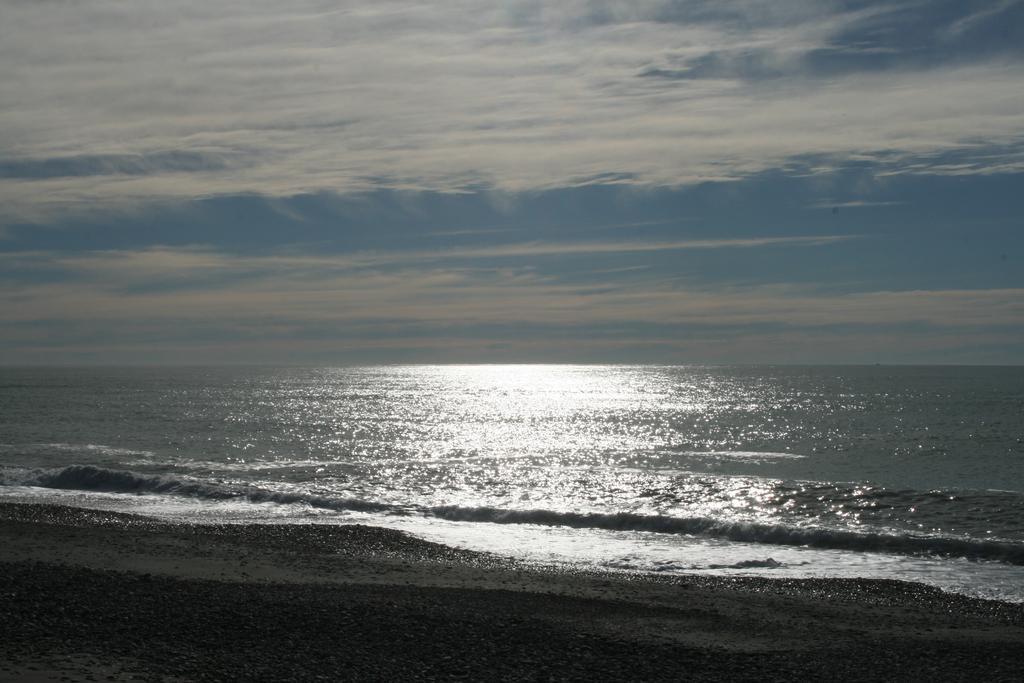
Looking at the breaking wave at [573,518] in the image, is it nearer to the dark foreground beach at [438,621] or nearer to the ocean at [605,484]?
the ocean at [605,484]

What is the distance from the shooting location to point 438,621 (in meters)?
13.4

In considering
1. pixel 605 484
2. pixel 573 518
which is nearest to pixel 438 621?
pixel 573 518

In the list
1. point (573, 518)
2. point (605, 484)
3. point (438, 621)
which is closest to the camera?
point (438, 621)

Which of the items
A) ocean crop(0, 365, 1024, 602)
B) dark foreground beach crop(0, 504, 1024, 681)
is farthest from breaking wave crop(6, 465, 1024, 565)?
→ dark foreground beach crop(0, 504, 1024, 681)

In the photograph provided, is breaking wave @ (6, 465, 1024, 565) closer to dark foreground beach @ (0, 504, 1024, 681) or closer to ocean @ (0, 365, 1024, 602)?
ocean @ (0, 365, 1024, 602)

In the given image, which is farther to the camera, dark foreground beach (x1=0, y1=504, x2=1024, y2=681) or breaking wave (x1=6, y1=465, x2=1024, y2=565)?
breaking wave (x1=6, y1=465, x2=1024, y2=565)

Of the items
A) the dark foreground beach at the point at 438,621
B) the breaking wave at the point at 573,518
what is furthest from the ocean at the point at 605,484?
the dark foreground beach at the point at 438,621

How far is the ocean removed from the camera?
2219 centimetres

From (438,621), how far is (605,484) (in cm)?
2213

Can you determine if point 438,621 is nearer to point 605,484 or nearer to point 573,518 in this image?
point 573,518

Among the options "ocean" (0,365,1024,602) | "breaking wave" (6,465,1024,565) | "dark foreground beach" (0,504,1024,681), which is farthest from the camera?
"breaking wave" (6,465,1024,565)

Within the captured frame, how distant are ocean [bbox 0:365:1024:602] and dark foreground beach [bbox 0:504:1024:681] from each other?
324 cm

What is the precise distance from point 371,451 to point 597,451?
12642mm

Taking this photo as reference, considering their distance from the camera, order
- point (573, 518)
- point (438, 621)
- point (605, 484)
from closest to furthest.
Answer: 1. point (438, 621)
2. point (573, 518)
3. point (605, 484)
